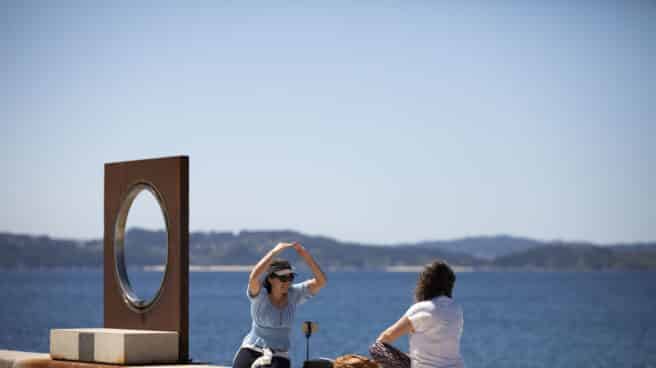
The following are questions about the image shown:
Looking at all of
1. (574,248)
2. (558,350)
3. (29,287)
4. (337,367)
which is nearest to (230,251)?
(29,287)

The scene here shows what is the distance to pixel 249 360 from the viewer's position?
822cm

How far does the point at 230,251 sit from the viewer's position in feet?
321

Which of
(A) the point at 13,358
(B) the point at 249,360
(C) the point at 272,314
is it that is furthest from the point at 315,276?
(A) the point at 13,358

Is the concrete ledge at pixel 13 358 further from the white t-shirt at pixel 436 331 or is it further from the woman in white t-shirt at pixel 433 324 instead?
the white t-shirt at pixel 436 331

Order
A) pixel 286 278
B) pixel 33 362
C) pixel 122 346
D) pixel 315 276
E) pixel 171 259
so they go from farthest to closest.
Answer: pixel 33 362, pixel 171 259, pixel 122 346, pixel 315 276, pixel 286 278

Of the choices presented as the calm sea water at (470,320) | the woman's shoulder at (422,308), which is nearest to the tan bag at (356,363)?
the woman's shoulder at (422,308)

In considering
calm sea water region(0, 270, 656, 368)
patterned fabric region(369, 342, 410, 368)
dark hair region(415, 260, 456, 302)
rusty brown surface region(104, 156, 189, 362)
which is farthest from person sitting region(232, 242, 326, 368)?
calm sea water region(0, 270, 656, 368)

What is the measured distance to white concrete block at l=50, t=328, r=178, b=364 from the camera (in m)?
10.0

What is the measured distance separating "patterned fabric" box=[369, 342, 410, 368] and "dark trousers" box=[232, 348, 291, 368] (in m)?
1.05

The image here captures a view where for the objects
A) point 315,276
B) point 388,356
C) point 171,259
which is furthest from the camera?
point 171,259

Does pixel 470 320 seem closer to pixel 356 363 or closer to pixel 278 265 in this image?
pixel 278 265

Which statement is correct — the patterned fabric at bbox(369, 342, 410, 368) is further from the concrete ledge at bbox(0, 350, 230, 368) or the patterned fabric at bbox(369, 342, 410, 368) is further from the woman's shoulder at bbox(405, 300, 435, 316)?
the concrete ledge at bbox(0, 350, 230, 368)

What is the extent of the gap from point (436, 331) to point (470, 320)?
6694cm

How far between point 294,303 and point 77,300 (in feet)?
289
